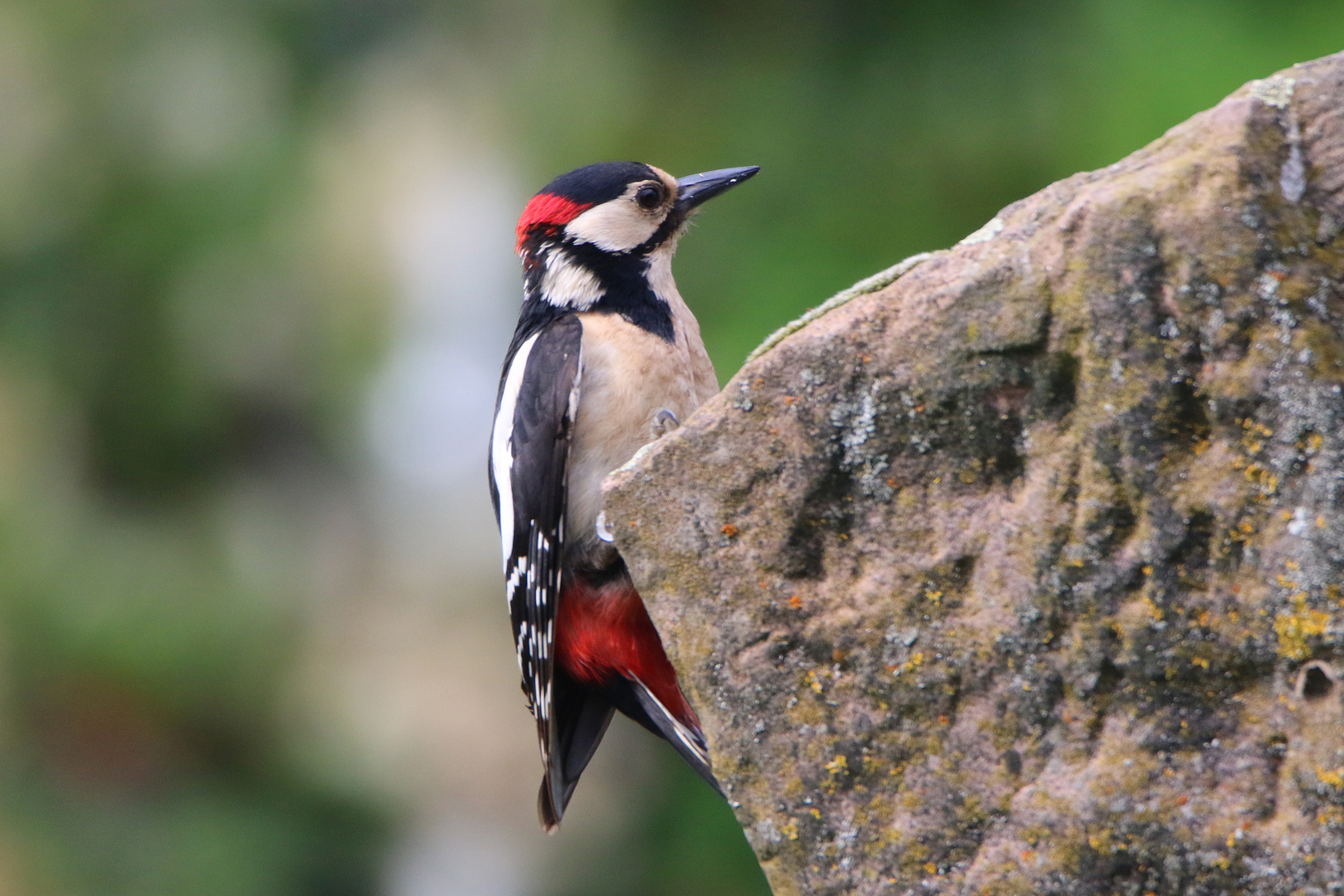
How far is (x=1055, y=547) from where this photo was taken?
1587 mm

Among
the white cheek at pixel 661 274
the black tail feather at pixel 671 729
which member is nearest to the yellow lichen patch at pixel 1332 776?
the black tail feather at pixel 671 729

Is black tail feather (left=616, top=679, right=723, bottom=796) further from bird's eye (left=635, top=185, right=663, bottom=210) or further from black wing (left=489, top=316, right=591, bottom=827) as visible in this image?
bird's eye (left=635, top=185, right=663, bottom=210)

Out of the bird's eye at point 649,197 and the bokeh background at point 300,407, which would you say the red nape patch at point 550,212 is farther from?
the bokeh background at point 300,407

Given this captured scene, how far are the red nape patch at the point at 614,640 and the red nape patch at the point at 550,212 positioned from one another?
873 millimetres

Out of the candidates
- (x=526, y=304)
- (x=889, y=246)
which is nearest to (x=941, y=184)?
(x=889, y=246)

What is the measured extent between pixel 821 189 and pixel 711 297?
59 centimetres

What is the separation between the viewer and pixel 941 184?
464 cm

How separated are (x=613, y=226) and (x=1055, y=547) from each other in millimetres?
1556

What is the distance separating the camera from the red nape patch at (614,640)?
2.42 metres

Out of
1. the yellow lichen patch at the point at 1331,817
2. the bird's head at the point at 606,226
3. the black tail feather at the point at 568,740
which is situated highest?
the bird's head at the point at 606,226

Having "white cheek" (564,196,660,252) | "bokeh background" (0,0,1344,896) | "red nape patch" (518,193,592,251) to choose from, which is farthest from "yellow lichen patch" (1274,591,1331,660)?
"bokeh background" (0,0,1344,896)

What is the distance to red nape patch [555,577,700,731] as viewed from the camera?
7.95 feet

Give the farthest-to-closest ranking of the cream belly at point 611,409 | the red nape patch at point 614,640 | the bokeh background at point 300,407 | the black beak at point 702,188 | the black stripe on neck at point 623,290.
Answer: the bokeh background at point 300,407
the black beak at point 702,188
the black stripe on neck at point 623,290
the cream belly at point 611,409
the red nape patch at point 614,640

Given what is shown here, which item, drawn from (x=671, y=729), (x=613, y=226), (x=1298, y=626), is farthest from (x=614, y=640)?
(x=1298, y=626)
